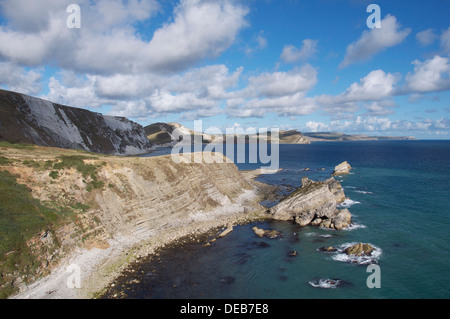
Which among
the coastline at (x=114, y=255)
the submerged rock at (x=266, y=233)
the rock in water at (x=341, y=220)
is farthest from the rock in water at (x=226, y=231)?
the rock in water at (x=341, y=220)

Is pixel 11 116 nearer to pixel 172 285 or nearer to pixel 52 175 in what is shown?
pixel 52 175

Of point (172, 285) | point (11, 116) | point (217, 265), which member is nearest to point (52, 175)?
point (172, 285)

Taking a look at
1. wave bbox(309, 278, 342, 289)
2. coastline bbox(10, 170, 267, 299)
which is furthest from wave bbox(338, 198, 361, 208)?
wave bbox(309, 278, 342, 289)

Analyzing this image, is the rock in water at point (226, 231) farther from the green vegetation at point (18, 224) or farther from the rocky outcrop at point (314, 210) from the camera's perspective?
the green vegetation at point (18, 224)

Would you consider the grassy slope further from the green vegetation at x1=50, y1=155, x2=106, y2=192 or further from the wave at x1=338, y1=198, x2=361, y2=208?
the wave at x1=338, y1=198, x2=361, y2=208

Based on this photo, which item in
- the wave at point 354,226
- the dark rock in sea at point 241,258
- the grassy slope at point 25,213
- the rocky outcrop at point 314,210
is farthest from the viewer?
the rocky outcrop at point 314,210

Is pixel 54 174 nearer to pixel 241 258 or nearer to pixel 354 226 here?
pixel 241 258
